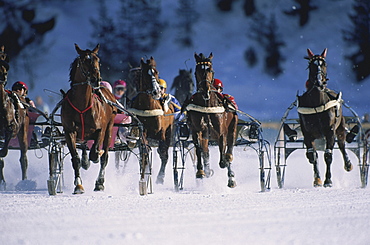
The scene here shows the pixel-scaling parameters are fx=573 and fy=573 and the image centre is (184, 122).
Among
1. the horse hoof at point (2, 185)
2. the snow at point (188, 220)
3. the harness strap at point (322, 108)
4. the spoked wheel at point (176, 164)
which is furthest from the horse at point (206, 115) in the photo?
the horse hoof at point (2, 185)

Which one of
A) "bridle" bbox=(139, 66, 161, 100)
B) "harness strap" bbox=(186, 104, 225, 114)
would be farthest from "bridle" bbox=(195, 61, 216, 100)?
"bridle" bbox=(139, 66, 161, 100)

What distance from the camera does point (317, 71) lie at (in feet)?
33.1

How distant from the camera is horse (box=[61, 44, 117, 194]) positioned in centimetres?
848

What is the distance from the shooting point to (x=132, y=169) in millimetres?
13773

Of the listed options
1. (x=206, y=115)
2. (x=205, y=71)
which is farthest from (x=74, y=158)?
(x=205, y=71)

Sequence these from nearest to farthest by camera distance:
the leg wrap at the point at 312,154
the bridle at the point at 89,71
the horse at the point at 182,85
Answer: the bridle at the point at 89,71 → the leg wrap at the point at 312,154 → the horse at the point at 182,85

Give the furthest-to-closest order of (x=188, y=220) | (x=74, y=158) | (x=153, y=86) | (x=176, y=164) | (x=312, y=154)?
(x=312, y=154) < (x=153, y=86) < (x=176, y=164) < (x=74, y=158) < (x=188, y=220)

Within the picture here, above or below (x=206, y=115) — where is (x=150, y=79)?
above

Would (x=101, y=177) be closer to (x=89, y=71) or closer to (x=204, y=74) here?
(x=89, y=71)

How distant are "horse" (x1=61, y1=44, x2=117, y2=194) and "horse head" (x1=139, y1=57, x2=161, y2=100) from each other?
3.73 feet

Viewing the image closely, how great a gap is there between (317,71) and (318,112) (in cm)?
73

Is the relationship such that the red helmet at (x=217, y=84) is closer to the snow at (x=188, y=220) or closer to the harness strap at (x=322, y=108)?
Answer: the harness strap at (x=322, y=108)

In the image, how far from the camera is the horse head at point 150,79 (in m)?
9.94

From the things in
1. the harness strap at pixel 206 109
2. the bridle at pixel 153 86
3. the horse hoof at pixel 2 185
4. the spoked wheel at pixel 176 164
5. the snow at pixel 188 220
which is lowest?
the snow at pixel 188 220
